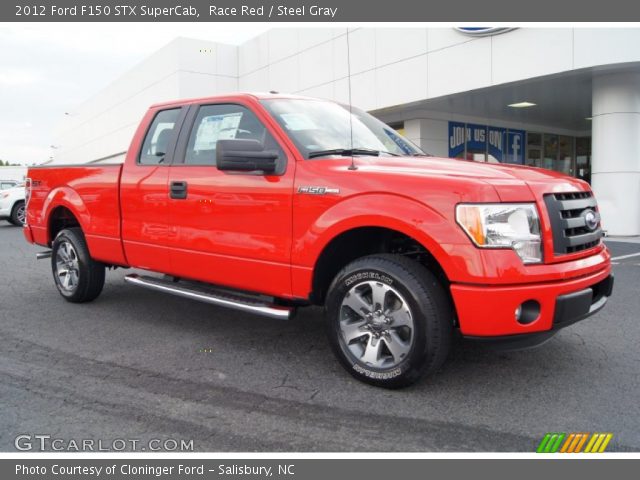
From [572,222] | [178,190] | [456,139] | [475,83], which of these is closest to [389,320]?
[572,222]

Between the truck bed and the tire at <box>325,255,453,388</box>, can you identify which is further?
the truck bed

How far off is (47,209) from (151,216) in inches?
76.9

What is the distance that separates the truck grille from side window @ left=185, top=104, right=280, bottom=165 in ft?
6.73

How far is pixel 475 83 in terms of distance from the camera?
13461 millimetres

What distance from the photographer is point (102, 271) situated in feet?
19.3

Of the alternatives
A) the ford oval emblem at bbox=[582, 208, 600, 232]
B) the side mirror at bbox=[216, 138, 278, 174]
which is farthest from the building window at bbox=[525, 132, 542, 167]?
the side mirror at bbox=[216, 138, 278, 174]

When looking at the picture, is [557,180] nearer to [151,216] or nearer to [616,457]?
[616,457]

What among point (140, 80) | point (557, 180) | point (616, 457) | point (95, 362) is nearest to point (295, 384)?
point (95, 362)

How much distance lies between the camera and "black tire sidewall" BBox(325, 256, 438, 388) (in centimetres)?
328

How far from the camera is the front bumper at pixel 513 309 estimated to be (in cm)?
309

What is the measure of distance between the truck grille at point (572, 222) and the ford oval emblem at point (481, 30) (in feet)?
33.5

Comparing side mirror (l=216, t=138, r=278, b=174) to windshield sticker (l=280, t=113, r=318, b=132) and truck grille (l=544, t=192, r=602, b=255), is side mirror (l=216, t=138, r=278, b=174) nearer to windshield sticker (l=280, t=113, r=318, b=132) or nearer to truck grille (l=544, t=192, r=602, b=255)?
windshield sticker (l=280, t=113, r=318, b=132)

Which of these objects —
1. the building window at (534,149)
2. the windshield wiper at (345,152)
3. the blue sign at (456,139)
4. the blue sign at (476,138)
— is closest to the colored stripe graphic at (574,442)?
the windshield wiper at (345,152)

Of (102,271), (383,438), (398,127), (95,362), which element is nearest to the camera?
(383,438)
